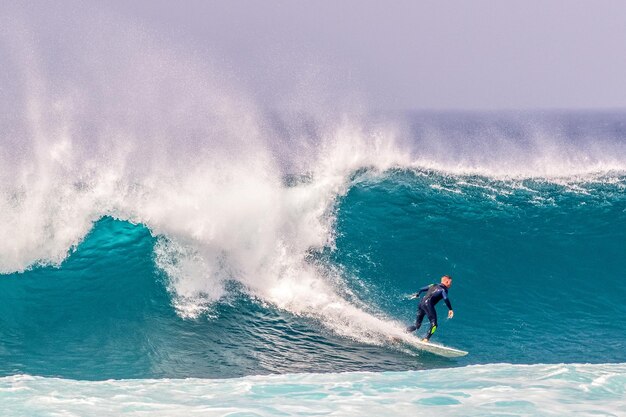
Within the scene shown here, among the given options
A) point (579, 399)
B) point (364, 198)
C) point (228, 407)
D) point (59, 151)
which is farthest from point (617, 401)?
point (59, 151)

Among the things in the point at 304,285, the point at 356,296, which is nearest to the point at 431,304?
the point at 356,296

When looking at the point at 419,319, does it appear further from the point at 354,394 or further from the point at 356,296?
the point at 354,394

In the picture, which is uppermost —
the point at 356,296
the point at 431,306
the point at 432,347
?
the point at 356,296

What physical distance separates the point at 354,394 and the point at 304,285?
487 centimetres

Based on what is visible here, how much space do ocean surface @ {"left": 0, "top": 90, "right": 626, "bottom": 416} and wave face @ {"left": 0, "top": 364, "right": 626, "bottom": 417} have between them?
48 mm

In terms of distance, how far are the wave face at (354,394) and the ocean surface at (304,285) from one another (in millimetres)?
48

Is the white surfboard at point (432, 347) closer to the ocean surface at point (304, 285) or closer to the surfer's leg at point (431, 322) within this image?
the ocean surface at point (304, 285)

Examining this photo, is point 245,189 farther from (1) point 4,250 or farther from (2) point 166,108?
(2) point 166,108

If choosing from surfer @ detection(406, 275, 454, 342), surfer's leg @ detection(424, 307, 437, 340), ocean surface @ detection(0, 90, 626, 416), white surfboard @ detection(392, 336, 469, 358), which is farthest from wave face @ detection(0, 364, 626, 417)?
surfer @ detection(406, 275, 454, 342)

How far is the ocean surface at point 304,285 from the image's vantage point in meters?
9.24

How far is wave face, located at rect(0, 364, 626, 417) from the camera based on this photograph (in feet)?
27.1

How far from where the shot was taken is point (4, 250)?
14758mm

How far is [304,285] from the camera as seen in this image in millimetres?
13734

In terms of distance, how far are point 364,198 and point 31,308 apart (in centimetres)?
968
